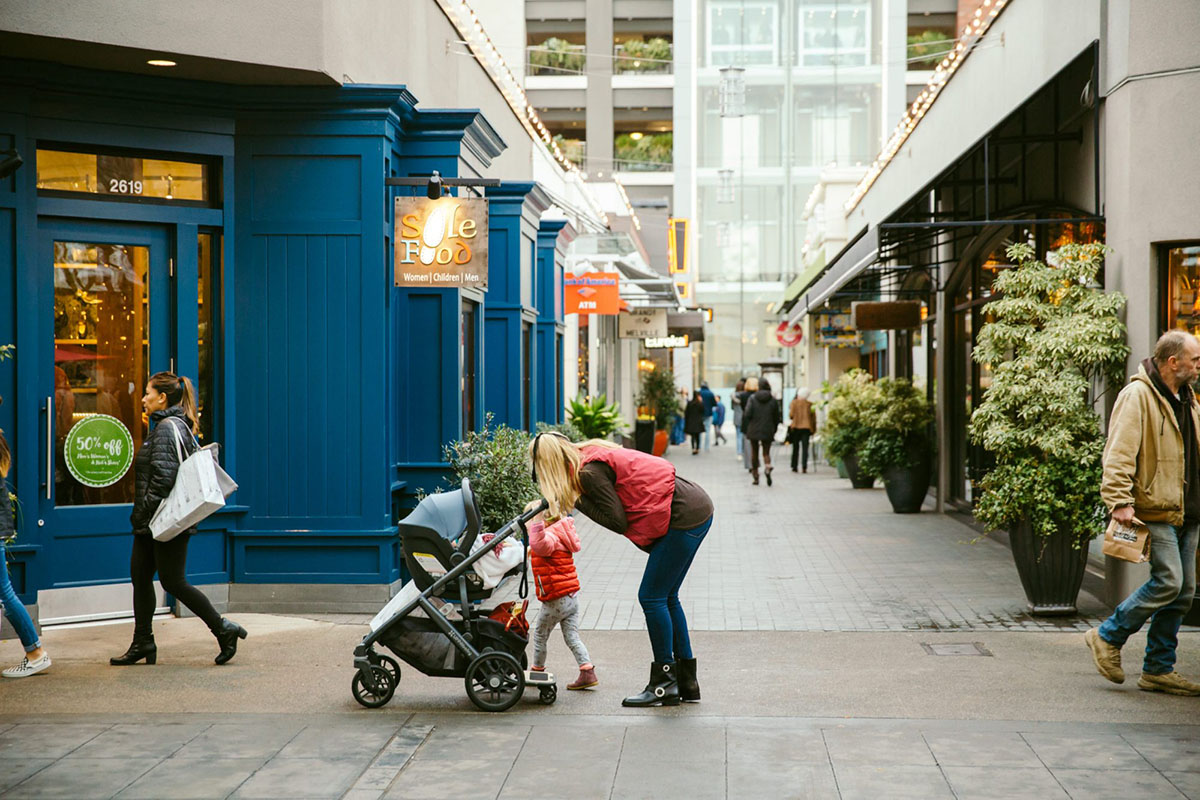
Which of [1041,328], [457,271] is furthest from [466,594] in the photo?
[1041,328]

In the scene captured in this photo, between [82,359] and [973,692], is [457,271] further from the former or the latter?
[973,692]

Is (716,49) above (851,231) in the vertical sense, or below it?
above

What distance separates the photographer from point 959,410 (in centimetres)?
1684

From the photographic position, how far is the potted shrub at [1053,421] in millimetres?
9039

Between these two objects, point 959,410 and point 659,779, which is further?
point 959,410

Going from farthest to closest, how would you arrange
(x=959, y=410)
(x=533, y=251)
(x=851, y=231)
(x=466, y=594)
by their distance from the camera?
(x=851, y=231) < (x=959, y=410) < (x=533, y=251) < (x=466, y=594)

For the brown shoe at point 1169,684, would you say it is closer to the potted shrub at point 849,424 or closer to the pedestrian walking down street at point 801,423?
the potted shrub at point 849,424

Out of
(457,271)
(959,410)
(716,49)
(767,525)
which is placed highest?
(716,49)

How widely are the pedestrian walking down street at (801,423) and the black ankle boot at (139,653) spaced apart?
18.6m

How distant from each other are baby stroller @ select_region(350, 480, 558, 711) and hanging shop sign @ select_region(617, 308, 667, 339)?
2260 centimetres

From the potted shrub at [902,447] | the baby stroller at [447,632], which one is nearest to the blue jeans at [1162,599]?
the baby stroller at [447,632]

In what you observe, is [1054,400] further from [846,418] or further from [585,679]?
[846,418]

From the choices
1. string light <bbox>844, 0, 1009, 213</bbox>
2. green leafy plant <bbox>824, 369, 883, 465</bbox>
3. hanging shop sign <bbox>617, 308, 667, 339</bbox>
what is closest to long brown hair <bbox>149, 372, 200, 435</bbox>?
string light <bbox>844, 0, 1009, 213</bbox>

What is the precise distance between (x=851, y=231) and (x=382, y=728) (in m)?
21.0
